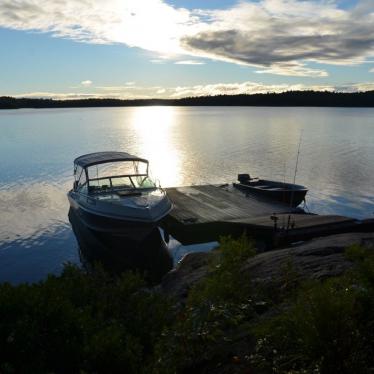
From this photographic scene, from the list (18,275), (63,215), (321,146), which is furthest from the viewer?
(321,146)

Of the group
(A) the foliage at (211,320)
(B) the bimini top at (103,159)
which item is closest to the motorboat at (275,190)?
(B) the bimini top at (103,159)

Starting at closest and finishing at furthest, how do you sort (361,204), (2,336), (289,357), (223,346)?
(289,357) < (2,336) < (223,346) < (361,204)

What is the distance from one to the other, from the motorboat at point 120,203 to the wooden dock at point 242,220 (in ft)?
5.19

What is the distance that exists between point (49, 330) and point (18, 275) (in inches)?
520

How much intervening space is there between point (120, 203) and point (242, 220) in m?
5.34

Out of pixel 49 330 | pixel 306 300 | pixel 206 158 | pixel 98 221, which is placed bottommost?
pixel 206 158

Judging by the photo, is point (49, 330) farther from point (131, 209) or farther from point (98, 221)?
point (98, 221)

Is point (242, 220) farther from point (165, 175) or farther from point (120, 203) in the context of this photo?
point (165, 175)

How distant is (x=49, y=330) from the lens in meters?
4.90

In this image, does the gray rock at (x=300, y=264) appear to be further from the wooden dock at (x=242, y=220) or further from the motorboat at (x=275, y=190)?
the motorboat at (x=275, y=190)

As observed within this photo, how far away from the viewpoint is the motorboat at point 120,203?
15594 millimetres

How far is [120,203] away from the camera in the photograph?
1591 centimetres

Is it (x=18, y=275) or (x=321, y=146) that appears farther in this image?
(x=321, y=146)

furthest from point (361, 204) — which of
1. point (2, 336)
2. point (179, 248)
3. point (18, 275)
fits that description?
point (2, 336)
